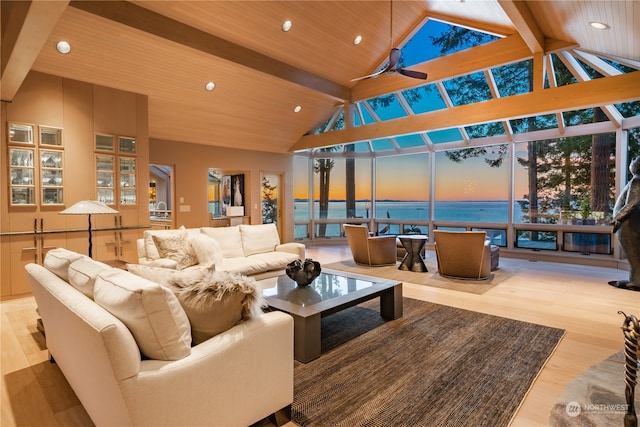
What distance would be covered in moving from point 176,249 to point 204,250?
0.32 meters

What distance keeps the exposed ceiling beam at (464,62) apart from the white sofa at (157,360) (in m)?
5.75

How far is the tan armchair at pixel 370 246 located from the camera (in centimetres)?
643

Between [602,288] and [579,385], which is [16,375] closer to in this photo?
[579,385]

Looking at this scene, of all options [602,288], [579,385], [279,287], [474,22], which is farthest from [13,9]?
[602,288]

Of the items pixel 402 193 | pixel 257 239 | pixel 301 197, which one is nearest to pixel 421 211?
pixel 402 193

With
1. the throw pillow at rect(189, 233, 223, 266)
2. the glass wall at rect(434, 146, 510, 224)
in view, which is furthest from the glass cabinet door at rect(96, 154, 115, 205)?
the glass wall at rect(434, 146, 510, 224)

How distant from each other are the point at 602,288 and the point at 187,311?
5.69 meters

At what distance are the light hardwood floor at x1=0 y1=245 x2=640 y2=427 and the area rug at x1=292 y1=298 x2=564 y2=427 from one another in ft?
0.47

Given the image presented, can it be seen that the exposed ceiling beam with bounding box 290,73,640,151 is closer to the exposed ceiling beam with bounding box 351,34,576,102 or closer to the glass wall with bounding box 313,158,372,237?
the exposed ceiling beam with bounding box 351,34,576,102

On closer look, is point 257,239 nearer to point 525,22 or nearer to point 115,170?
point 115,170

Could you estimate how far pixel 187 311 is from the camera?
1780 millimetres

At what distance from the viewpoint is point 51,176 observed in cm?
469

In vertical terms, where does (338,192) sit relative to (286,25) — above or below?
below

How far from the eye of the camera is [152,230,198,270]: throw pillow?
4.04m
